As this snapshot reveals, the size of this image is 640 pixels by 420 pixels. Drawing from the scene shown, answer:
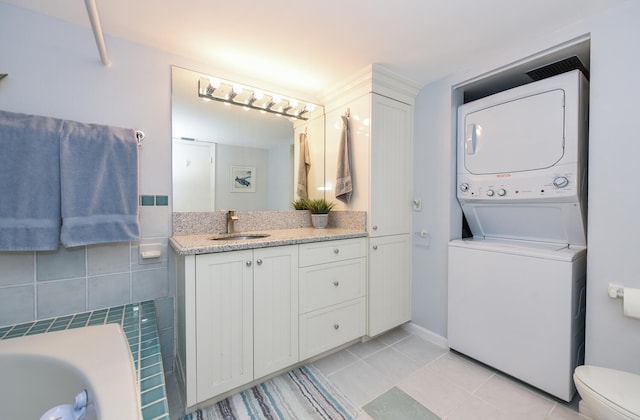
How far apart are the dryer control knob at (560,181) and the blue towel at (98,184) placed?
248 centimetres

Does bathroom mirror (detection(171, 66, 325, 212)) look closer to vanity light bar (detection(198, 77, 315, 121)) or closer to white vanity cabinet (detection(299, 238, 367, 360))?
vanity light bar (detection(198, 77, 315, 121))

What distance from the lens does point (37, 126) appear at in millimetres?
1277

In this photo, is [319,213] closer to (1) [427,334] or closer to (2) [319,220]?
(2) [319,220]

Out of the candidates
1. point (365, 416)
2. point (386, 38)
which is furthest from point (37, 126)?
point (365, 416)

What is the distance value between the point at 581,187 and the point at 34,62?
3152 millimetres

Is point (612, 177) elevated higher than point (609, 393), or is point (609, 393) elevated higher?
point (612, 177)

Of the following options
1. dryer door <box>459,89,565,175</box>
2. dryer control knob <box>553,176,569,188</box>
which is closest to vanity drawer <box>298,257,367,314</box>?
dryer door <box>459,89,565,175</box>

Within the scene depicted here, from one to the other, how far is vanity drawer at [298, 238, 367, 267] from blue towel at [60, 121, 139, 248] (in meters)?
1.01

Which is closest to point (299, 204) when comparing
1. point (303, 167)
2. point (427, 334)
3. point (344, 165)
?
point (303, 167)

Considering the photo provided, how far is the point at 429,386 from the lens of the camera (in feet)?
5.37

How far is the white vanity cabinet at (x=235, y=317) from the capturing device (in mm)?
1340

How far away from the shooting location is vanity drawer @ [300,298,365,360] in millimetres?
1727

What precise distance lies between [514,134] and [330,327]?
1822 millimetres

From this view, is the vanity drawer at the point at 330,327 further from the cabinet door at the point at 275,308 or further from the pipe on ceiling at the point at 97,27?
the pipe on ceiling at the point at 97,27
